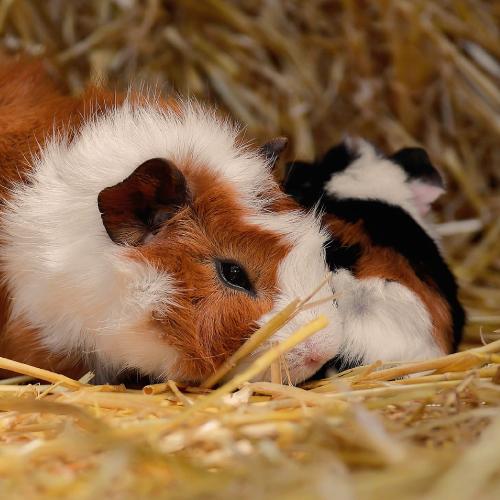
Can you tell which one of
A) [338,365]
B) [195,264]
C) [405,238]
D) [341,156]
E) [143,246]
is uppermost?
[143,246]

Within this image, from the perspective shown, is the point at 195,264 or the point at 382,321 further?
the point at 382,321

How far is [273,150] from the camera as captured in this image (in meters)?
2.03

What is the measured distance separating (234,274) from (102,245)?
0.33 m

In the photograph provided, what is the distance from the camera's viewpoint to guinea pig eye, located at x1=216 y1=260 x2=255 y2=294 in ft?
5.54

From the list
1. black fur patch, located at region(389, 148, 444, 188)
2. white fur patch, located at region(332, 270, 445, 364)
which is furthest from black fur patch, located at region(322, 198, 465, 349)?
black fur patch, located at region(389, 148, 444, 188)

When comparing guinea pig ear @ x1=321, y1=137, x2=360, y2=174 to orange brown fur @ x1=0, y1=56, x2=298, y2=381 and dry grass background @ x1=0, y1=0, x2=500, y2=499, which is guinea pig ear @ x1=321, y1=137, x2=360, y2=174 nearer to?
orange brown fur @ x1=0, y1=56, x2=298, y2=381

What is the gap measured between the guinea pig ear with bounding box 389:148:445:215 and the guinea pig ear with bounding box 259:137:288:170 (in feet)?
1.74

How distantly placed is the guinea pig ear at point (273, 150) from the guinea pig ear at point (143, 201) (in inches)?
14.4

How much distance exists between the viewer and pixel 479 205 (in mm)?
3086

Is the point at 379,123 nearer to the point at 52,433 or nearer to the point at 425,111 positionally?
the point at 425,111

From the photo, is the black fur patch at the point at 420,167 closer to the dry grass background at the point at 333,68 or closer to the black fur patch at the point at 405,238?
the black fur patch at the point at 405,238

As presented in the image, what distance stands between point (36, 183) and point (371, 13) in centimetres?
189

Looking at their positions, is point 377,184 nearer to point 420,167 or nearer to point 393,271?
point 420,167

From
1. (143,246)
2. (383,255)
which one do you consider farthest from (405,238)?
(143,246)
